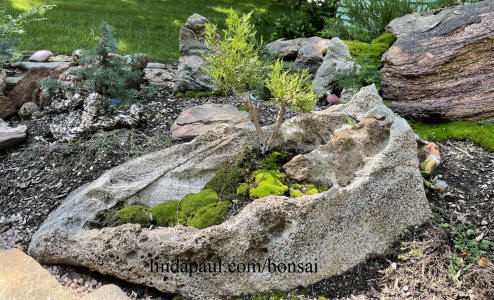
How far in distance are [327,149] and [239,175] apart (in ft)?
3.01

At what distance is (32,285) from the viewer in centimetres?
349

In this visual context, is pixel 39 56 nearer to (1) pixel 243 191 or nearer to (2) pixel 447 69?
(1) pixel 243 191

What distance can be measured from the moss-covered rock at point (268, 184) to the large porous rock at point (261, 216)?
0.31 meters

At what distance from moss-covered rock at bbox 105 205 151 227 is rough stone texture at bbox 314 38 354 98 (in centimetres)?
341

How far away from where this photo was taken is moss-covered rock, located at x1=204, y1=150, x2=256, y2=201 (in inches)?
167

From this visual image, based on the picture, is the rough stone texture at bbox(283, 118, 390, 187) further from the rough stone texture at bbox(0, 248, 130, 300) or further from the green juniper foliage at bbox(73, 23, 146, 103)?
the green juniper foliage at bbox(73, 23, 146, 103)

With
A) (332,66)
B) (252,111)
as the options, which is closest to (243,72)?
(252,111)

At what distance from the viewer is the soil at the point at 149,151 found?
371 cm

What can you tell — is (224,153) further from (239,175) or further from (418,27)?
(418,27)

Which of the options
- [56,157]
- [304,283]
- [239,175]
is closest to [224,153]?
[239,175]

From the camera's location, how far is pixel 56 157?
5.23m

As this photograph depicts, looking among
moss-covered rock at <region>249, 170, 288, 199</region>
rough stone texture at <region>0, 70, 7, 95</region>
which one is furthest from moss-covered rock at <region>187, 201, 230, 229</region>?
rough stone texture at <region>0, 70, 7, 95</region>

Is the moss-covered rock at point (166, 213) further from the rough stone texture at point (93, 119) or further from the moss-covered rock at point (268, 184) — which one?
the rough stone texture at point (93, 119)

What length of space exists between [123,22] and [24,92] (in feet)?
14.3
